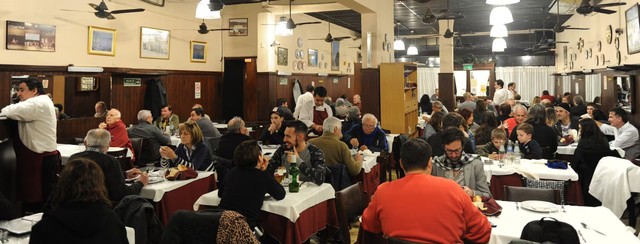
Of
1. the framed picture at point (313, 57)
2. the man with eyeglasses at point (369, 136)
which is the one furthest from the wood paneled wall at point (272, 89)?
the man with eyeglasses at point (369, 136)

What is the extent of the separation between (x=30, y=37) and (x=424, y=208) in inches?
298

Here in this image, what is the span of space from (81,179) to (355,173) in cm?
338

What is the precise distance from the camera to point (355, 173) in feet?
18.6

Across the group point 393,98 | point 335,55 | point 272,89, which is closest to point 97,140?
point 393,98

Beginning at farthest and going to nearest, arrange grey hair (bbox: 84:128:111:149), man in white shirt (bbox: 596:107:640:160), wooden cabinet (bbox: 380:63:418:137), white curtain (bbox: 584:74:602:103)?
white curtain (bbox: 584:74:602:103), wooden cabinet (bbox: 380:63:418:137), man in white shirt (bbox: 596:107:640:160), grey hair (bbox: 84:128:111:149)

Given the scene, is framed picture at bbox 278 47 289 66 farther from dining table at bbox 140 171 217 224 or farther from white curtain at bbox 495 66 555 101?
white curtain at bbox 495 66 555 101

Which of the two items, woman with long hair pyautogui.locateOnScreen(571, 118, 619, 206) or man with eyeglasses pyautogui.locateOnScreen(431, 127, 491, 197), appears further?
woman with long hair pyautogui.locateOnScreen(571, 118, 619, 206)

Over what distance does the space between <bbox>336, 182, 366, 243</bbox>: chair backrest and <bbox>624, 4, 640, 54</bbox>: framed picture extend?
7.15m

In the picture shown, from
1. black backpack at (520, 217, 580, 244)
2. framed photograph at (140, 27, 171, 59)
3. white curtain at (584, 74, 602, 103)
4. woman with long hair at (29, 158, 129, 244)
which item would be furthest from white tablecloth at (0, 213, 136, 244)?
white curtain at (584, 74, 602, 103)

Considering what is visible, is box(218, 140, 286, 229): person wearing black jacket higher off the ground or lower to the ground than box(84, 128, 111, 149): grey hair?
lower

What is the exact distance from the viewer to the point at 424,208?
2795mm

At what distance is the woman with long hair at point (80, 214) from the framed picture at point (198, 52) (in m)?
9.33

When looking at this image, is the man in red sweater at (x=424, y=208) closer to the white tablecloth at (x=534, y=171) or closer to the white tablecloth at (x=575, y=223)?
the white tablecloth at (x=575, y=223)

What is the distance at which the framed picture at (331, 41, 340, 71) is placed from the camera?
18.1 m
